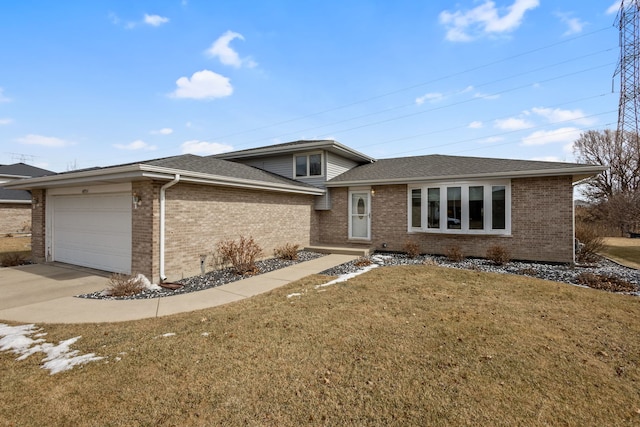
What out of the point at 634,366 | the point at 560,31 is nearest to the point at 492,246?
the point at 634,366

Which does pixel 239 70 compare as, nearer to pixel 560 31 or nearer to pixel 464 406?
pixel 560 31

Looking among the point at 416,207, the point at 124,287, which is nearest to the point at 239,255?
the point at 124,287

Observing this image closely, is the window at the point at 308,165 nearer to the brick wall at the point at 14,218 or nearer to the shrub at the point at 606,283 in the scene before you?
the shrub at the point at 606,283

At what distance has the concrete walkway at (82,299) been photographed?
5.14 metres

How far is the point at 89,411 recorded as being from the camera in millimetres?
2629

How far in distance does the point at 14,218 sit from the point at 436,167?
26759 millimetres

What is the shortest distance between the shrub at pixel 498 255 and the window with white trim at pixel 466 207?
81 centimetres

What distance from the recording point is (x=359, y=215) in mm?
13117

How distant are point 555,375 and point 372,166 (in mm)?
12762

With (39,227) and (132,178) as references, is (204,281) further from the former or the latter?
(39,227)

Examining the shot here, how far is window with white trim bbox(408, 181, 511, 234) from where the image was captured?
1040 cm

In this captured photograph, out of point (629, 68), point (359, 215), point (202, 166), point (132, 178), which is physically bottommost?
point (359, 215)

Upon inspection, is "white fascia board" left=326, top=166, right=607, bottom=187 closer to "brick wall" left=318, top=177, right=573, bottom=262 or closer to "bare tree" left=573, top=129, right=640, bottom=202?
"brick wall" left=318, top=177, right=573, bottom=262

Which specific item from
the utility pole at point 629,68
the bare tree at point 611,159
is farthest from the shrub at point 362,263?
the utility pole at point 629,68
